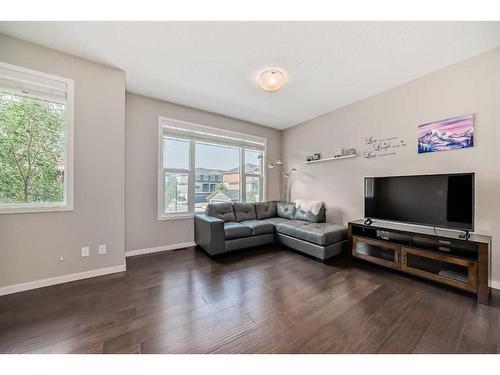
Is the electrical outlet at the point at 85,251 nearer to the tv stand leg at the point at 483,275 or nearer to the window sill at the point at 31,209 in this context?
the window sill at the point at 31,209

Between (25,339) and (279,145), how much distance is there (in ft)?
16.2

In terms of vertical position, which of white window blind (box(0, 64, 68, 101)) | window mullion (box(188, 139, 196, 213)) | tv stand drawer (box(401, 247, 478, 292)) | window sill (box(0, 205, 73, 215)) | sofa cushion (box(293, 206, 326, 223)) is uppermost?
white window blind (box(0, 64, 68, 101))

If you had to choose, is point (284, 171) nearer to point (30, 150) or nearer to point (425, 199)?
point (425, 199)


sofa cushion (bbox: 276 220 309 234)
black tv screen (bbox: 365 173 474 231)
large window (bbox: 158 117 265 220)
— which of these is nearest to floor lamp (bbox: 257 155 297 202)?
large window (bbox: 158 117 265 220)

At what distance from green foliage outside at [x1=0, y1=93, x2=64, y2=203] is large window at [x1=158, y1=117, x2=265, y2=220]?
134 cm

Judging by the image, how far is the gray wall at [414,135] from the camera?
215 centimetres

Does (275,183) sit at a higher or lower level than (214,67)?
lower

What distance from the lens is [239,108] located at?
3.75 meters

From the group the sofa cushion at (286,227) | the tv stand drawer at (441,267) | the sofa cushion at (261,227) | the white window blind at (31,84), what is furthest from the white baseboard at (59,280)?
the tv stand drawer at (441,267)

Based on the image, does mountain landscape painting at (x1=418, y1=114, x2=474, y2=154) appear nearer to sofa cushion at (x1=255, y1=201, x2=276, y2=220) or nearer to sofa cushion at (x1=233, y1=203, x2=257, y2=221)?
sofa cushion at (x1=255, y1=201, x2=276, y2=220)

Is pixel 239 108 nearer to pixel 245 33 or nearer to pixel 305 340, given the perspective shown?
pixel 245 33

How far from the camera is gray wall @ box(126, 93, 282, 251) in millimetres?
3184
